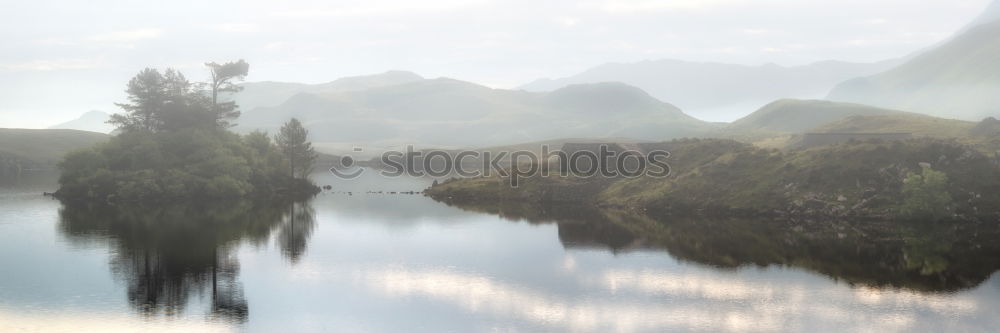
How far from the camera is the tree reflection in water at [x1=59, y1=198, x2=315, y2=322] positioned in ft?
242

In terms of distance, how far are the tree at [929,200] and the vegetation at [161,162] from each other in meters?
146

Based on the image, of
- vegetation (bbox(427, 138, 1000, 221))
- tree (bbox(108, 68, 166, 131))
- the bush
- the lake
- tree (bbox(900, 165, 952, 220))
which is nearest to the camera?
the lake

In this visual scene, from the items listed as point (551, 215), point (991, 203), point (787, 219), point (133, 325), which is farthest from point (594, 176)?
point (133, 325)

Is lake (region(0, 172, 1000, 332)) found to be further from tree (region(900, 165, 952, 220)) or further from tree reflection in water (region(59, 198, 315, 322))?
tree (region(900, 165, 952, 220))

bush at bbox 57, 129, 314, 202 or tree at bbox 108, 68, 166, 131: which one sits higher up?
tree at bbox 108, 68, 166, 131

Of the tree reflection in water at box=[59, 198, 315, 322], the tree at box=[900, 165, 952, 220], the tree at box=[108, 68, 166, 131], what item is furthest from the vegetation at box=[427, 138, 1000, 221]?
the tree at box=[108, 68, 166, 131]

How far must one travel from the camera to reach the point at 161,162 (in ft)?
594

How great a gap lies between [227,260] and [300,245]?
1560 centimetres

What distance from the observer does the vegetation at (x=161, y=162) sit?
173 m

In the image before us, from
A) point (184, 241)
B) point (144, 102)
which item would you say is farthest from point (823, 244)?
point (144, 102)

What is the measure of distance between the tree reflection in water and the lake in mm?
404

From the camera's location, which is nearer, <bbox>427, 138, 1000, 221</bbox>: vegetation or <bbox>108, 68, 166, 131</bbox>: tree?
<bbox>427, 138, 1000, 221</bbox>: vegetation

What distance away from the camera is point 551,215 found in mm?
150250

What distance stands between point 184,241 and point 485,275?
5180 centimetres
